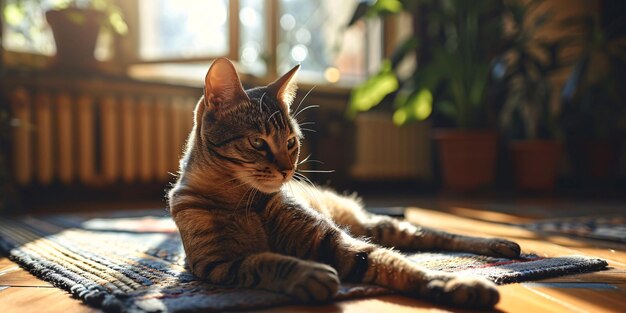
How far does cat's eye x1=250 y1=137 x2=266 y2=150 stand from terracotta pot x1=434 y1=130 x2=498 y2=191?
2393mm

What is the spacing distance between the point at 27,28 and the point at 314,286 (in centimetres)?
305

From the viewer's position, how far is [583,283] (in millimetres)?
1087

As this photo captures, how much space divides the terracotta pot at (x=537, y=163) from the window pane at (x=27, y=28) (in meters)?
3.17

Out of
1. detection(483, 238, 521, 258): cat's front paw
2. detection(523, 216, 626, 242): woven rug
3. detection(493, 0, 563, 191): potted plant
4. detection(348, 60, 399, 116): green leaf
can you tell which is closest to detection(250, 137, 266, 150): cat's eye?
detection(483, 238, 521, 258): cat's front paw

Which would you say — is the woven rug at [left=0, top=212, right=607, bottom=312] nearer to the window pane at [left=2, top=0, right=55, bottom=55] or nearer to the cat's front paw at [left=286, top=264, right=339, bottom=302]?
the cat's front paw at [left=286, top=264, right=339, bottom=302]

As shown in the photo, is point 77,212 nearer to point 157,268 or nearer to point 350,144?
point 157,268

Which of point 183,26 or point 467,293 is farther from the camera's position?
point 183,26

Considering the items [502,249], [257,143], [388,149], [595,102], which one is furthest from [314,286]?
[388,149]

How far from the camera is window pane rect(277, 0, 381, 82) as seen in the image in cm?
402

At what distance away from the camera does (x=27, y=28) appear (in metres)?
3.17

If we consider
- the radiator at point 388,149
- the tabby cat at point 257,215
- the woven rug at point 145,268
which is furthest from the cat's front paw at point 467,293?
the radiator at point 388,149

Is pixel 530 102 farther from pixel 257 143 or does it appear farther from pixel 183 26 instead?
pixel 257 143

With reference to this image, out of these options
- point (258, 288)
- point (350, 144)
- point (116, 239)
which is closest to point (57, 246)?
point (116, 239)

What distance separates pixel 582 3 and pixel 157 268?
14.1 ft
